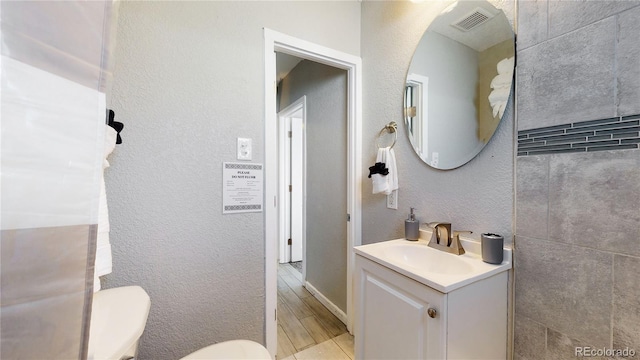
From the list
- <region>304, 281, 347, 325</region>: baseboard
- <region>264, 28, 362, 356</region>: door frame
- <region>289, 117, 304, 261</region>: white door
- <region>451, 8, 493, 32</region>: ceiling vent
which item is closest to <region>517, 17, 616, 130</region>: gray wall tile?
<region>451, 8, 493, 32</region>: ceiling vent

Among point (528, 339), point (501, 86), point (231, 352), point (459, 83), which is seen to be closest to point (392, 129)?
point (459, 83)

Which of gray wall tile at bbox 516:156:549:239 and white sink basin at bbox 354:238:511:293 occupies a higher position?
gray wall tile at bbox 516:156:549:239

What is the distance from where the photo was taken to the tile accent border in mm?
663

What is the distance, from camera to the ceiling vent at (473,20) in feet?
3.41

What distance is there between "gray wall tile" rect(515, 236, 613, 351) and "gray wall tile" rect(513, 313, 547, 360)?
0.10ft

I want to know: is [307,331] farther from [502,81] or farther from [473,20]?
[473,20]

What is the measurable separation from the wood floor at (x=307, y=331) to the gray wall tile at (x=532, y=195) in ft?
4.33

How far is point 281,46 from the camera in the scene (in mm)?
1463

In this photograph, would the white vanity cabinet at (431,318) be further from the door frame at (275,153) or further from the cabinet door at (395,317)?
the door frame at (275,153)

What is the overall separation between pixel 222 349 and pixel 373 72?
5.78ft

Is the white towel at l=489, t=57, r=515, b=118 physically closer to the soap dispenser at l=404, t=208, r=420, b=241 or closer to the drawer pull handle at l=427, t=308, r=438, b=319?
the soap dispenser at l=404, t=208, r=420, b=241

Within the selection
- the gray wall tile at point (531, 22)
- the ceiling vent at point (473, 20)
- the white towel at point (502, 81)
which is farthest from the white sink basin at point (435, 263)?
the ceiling vent at point (473, 20)

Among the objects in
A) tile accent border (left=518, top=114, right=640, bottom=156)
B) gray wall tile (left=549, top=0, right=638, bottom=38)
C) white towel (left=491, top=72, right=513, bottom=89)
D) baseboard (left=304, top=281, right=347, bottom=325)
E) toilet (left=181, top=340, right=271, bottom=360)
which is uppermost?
gray wall tile (left=549, top=0, right=638, bottom=38)

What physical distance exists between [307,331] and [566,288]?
5.19 feet
